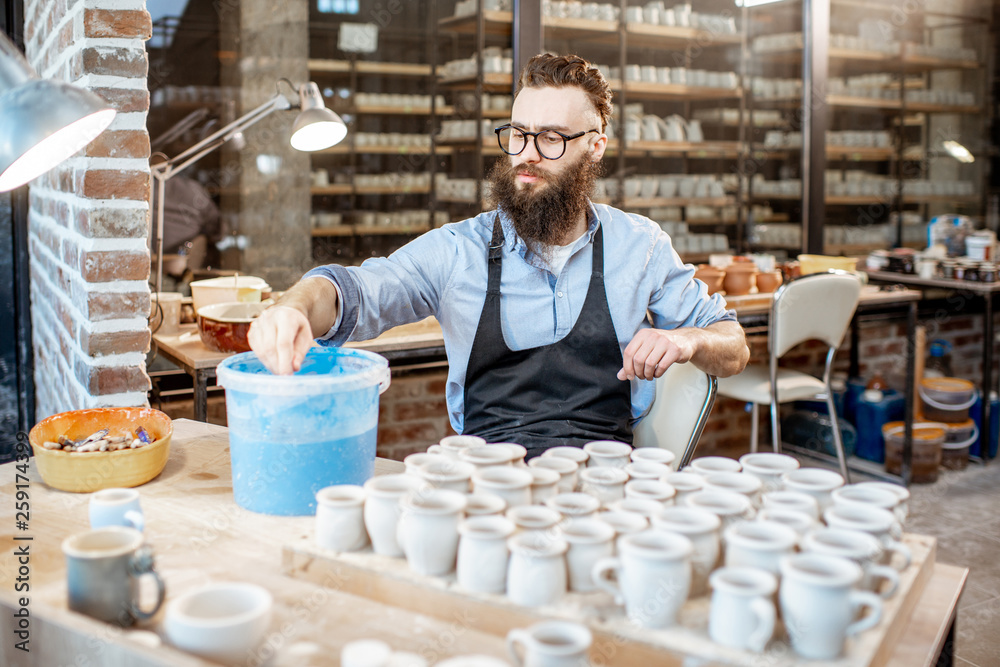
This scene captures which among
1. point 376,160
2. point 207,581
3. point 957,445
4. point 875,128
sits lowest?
point 957,445

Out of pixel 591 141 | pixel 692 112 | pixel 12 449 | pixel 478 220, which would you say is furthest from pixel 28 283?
pixel 692 112

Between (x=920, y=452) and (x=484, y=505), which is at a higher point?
(x=484, y=505)

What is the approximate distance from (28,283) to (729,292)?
274 cm

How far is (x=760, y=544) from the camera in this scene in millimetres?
953

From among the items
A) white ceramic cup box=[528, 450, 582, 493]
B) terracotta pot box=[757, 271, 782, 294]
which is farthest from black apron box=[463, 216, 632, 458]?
terracotta pot box=[757, 271, 782, 294]

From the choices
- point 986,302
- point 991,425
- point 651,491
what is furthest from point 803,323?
point 651,491

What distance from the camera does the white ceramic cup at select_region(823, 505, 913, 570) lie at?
1012 mm

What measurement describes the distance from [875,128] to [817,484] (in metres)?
4.89

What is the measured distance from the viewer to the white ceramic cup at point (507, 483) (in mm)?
1145

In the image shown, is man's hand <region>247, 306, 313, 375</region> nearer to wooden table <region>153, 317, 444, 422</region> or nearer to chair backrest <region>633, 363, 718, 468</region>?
chair backrest <region>633, 363, 718, 468</region>

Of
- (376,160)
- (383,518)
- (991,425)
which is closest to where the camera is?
(383,518)

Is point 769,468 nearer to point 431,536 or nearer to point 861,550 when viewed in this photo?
point 861,550

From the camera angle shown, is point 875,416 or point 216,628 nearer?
point 216,628

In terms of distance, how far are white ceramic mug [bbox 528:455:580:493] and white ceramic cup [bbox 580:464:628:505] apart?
2 cm
